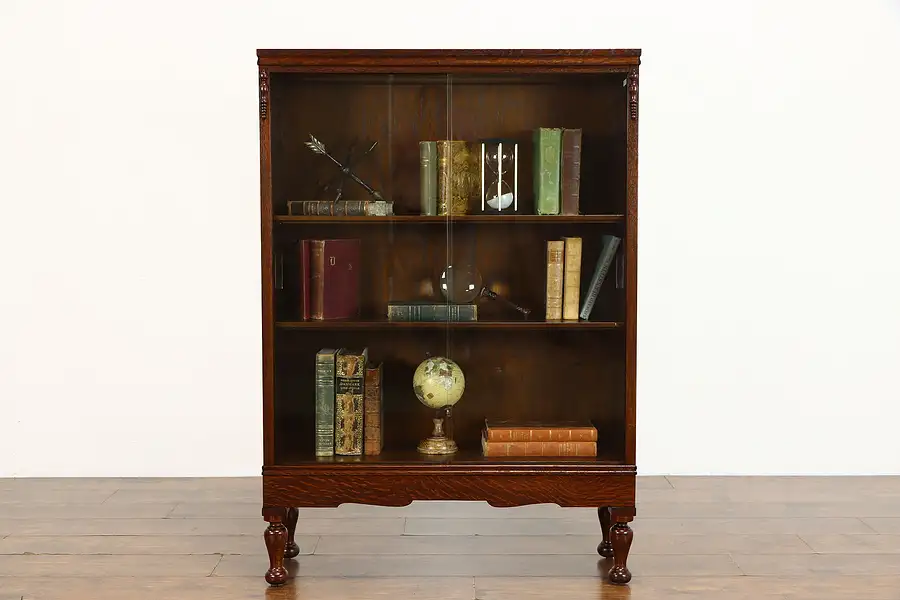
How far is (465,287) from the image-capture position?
2.90 meters

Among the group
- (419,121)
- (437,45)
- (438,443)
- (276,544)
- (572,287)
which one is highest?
(437,45)

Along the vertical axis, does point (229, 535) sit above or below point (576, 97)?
below

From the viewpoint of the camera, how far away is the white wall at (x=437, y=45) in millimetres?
3842

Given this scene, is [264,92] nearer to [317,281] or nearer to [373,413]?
[317,281]

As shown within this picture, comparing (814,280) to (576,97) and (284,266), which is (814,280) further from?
(284,266)

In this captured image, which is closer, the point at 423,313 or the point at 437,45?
the point at 423,313

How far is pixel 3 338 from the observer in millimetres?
3912

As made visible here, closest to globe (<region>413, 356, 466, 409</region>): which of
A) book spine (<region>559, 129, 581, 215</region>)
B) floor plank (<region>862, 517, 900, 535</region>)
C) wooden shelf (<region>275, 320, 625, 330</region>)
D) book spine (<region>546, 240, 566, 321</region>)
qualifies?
wooden shelf (<region>275, 320, 625, 330</region>)

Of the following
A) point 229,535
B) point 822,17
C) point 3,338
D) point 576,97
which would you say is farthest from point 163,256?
point 822,17

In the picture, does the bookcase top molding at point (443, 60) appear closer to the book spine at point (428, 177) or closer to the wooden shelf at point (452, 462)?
the book spine at point (428, 177)

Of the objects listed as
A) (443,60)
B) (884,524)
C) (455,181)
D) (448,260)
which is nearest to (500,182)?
(455,181)

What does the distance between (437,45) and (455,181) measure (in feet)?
3.83

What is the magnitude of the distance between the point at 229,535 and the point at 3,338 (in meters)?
1.39

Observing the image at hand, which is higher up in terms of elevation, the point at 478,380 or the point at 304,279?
the point at 304,279
